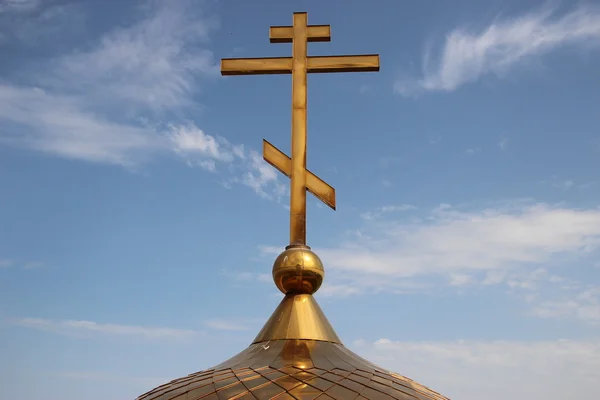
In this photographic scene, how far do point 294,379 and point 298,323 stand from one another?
1156 mm

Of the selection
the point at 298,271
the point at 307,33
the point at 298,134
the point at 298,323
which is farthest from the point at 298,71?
the point at 298,323

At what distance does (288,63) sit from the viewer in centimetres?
978

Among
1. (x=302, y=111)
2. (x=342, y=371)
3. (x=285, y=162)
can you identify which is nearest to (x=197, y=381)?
(x=342, y=371)

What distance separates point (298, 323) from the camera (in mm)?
8406

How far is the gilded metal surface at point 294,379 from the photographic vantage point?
7.13 metres

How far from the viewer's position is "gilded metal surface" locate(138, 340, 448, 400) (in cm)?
713

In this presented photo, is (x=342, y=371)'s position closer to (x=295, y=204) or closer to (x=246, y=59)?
(x=295, y=204)

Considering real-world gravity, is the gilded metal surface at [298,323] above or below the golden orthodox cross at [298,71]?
below

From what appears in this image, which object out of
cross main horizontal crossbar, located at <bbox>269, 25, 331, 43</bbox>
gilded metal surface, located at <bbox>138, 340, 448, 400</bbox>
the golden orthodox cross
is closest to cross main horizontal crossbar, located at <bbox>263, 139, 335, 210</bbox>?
the golden orthodox cross

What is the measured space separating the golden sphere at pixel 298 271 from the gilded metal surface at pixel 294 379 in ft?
2.64

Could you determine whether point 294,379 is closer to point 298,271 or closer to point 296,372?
point 296,372

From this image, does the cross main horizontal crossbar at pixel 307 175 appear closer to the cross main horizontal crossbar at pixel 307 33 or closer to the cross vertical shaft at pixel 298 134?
the cross vertical shaft at pixel 298 134

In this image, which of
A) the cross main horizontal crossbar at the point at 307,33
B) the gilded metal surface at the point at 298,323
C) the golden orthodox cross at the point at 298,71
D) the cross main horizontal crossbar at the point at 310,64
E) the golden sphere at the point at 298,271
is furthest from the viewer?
the cross main horizontal crossbar at the point at 307,33

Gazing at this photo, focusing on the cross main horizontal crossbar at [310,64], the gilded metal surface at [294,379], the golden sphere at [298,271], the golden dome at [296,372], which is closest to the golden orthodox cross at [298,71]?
the cross main horizontal crossbar at [310,64]
